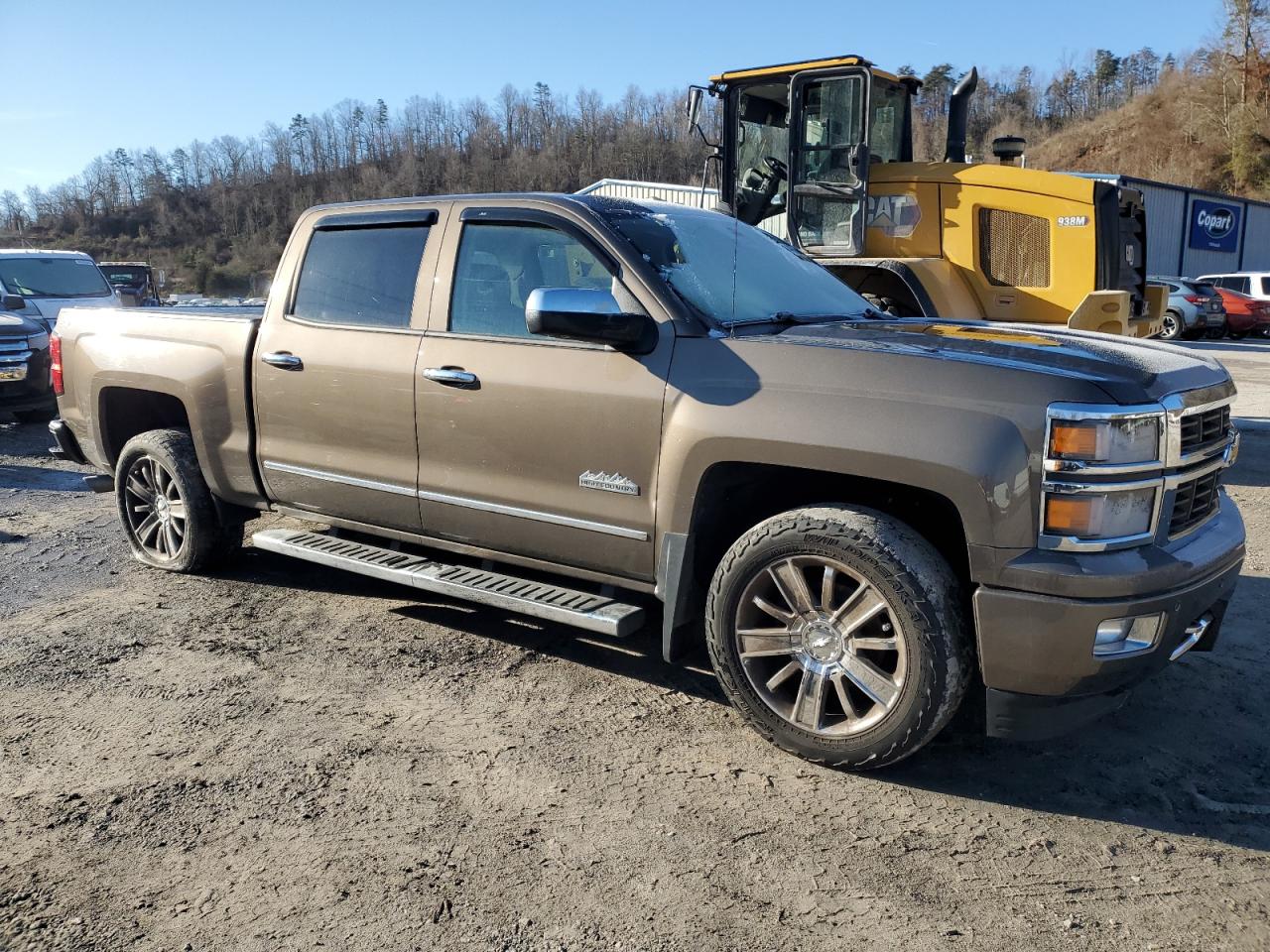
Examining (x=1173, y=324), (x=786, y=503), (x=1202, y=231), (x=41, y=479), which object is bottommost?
(x=41, y=479)

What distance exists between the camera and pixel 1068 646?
291cm

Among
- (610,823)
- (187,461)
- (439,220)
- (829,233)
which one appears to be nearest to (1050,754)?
(610,823)

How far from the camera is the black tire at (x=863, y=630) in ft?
10.1

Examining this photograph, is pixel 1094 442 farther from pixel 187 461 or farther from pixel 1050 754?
pixel 187 461

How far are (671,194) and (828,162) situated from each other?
11730 millimetres

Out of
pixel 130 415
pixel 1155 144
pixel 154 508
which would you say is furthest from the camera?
pixel 1155 144

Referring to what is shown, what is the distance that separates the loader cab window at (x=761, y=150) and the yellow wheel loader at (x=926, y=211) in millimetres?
17

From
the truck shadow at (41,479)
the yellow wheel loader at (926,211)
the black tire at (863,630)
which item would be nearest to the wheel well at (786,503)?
the black tire at (863,630)

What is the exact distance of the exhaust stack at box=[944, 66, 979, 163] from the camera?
9.10 metres

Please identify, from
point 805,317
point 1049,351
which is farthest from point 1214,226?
point 1049,351

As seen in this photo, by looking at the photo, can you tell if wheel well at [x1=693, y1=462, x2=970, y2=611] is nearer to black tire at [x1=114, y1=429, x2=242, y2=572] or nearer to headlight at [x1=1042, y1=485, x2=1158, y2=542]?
headlight at [x1=1042, y1=485, x2=1158, y2=542]

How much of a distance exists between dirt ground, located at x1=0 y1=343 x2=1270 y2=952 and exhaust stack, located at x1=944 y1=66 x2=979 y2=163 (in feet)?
20.2

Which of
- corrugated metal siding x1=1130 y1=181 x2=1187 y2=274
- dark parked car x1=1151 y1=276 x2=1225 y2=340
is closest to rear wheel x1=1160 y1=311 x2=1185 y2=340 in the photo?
dark parked car x1=1151 y1=276 x2=1225 y2=340

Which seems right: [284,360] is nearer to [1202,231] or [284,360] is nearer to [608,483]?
[608,483]
